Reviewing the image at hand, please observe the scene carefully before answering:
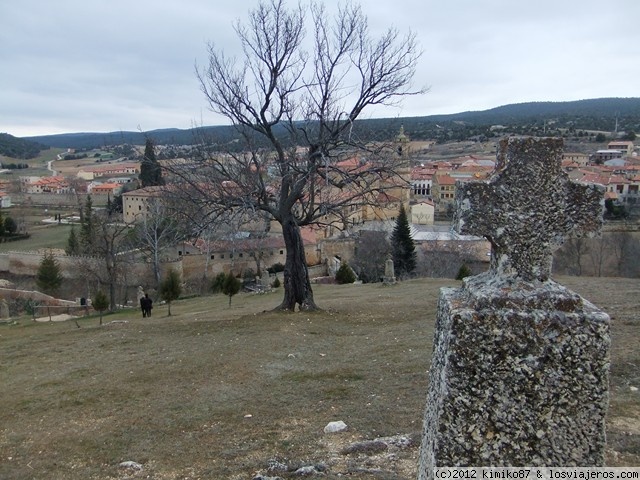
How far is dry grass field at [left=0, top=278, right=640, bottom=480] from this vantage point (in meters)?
5.50

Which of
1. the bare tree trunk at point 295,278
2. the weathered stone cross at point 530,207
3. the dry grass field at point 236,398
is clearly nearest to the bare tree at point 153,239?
the bare tree trunk at point 295,278

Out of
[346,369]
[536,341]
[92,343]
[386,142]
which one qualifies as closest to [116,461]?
[346,369]

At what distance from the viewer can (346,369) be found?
338 inches

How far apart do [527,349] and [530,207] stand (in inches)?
25.5

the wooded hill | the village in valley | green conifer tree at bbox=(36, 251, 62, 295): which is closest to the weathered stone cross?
the village in valley

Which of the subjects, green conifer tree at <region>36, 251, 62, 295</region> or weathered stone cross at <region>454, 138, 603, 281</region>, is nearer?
weathered stone cross at <region>454, 138, 603, 281</region>

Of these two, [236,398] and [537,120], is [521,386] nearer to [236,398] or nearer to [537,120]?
[236,398]

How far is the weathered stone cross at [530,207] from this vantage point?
239 cm

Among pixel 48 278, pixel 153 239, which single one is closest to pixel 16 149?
pixel 153 239

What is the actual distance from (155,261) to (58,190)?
7716 centimetres

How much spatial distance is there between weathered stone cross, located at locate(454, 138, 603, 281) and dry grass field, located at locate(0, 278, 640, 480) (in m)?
3.07

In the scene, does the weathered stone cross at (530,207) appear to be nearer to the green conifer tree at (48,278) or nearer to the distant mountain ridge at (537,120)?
the distant mountain ridge at (537,120)

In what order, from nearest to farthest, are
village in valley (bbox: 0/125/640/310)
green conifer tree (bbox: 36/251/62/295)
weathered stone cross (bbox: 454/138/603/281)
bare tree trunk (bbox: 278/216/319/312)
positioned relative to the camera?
1. weathered stone cross (bbox: 454/138/603/281)
2. bare tree trunk (bbox: 278/216/319/312)
3. village in valley (bbox: 0/125/640/310)
4. green conifer tree (bbox: 36/251/62/295)

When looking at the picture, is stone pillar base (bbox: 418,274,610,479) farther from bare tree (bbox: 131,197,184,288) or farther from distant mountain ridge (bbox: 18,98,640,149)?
bare tree (bbox: 131,197,184,288)
